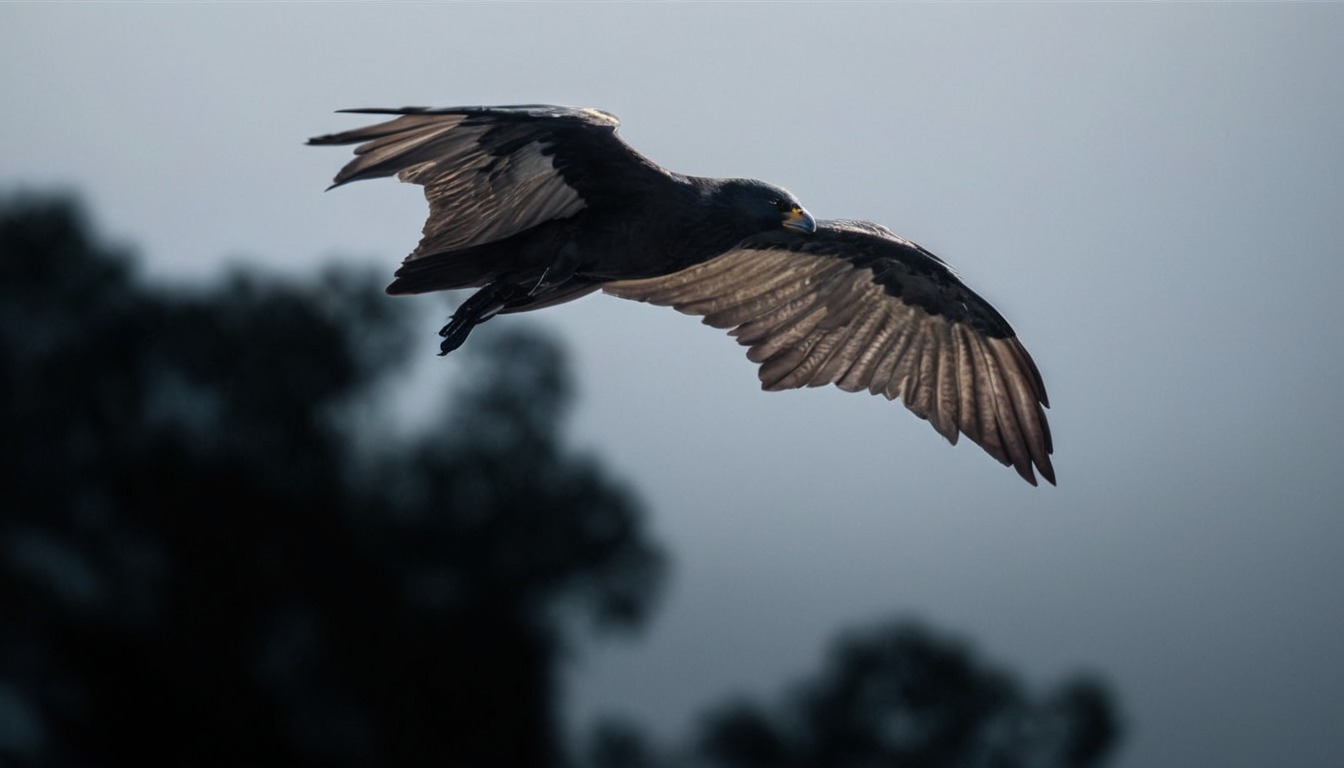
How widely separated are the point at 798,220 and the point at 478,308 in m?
1.45

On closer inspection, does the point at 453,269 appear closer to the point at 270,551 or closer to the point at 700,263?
the point at 700,263

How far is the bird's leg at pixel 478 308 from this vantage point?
8305 millimetres

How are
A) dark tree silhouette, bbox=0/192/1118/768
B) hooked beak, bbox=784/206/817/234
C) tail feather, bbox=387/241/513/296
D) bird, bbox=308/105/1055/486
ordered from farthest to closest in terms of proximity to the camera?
dark tree silhouette, bbox=0/192/1118/768, hooked beak, bbox=784/206/817/234, tail feather, bbox=387/241/513/296, bird, bbox=308/105/1055/486

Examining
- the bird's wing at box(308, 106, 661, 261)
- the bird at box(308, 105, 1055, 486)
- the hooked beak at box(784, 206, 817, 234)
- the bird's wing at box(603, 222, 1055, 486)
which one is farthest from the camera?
the bird's wing at box(603, 222, 1055, 486)

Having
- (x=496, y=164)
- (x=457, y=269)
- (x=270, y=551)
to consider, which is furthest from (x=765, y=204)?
(x=270, y=551)

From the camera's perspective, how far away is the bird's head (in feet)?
27.1

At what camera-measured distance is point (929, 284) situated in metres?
9.86

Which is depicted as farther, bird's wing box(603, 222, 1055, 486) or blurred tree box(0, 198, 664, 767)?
blurred tree box(0, 198, 664, 767)

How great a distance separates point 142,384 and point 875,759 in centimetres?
1422

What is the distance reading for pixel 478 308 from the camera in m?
8.34

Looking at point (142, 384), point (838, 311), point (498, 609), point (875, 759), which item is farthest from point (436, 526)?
point (838, 311)

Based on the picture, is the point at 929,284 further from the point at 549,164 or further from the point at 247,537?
the point at 247,537

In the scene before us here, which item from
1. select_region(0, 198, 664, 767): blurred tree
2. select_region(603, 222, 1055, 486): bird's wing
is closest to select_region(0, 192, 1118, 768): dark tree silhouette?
select_region(0, 198, 664, 767): blurred tree

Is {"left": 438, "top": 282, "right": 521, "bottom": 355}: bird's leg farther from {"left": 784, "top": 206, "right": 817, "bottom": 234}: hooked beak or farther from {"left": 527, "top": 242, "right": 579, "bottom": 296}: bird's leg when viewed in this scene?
{"left": 784, "top": 206, "right": 817, "bottom": 234}: hooked beak
